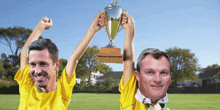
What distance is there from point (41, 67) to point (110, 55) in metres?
1.09

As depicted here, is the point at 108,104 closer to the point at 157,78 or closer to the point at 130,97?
the point at 130,97

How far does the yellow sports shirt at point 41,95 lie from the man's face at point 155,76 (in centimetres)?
120

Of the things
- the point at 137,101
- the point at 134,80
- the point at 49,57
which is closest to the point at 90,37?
the point at 49,57

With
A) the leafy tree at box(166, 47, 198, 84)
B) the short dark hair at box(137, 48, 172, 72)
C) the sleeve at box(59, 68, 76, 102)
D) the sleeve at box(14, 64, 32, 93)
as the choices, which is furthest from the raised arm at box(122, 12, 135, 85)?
the leafy tree at box(166, 47, 198, 84)

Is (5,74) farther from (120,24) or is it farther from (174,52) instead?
(174,52)

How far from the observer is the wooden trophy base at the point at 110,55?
2.48 m

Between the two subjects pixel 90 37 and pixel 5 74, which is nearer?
pixel 90 37

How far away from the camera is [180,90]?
37031 mm

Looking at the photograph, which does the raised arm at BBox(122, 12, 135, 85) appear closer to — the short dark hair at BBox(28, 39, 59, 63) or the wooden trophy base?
the wooden trophy base

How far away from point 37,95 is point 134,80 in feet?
5.08

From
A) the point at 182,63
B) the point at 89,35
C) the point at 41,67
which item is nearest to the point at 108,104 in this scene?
the point at 41,67

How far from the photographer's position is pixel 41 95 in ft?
9.26

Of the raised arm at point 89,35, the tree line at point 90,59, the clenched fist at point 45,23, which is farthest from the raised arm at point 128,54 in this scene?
the tree line at point 90,59

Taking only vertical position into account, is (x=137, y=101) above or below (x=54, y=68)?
below
